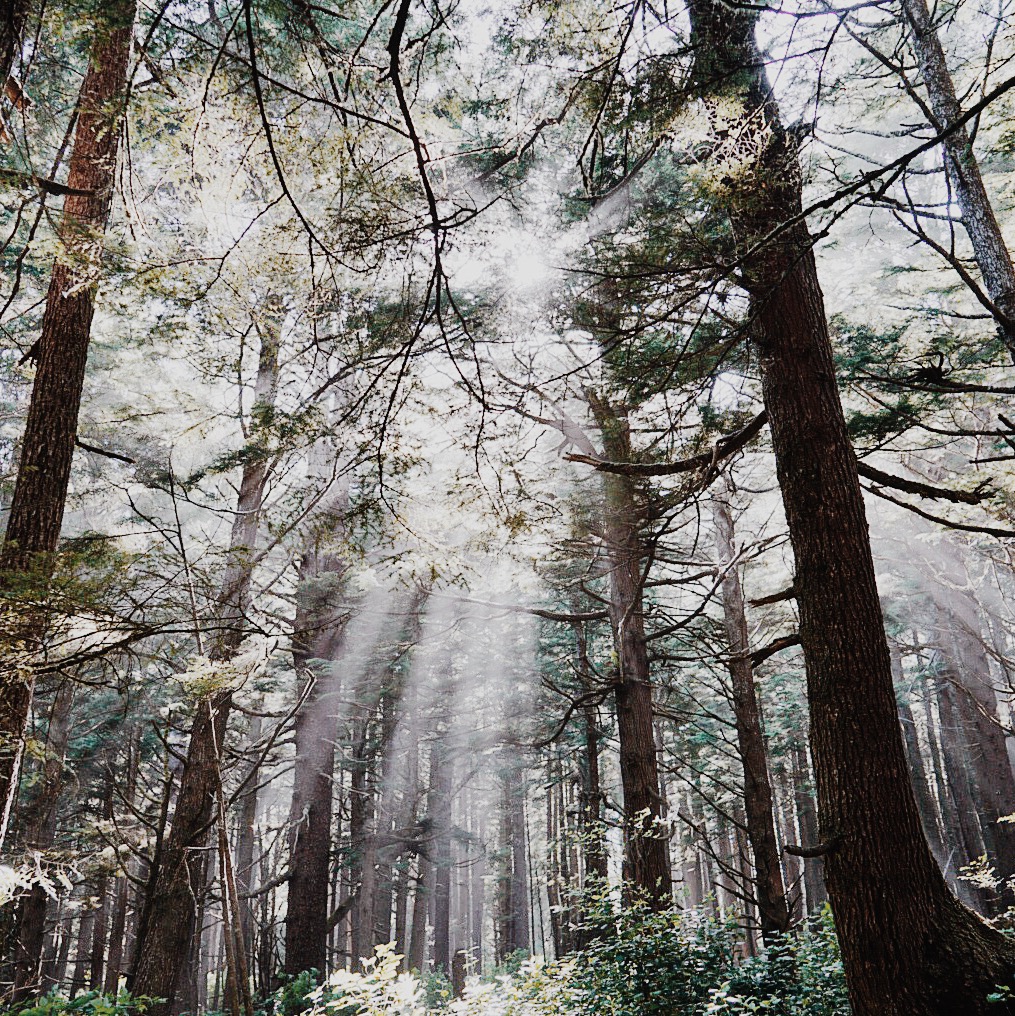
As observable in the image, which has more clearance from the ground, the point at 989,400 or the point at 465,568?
the point at 989,400

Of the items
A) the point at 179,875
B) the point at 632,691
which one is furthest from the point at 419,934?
the point at 632,691

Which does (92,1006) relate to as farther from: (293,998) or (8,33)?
(8,33)

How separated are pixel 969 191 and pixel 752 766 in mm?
6388

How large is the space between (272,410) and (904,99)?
817 centimetres

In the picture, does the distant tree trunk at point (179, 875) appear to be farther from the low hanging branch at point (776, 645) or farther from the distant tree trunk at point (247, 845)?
the distant tree trunk at point (247, 845)

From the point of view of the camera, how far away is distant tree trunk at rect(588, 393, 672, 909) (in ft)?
20.4

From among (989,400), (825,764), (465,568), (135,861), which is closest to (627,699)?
(465,568)

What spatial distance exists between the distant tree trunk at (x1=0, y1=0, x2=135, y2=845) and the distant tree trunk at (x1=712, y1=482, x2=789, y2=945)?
18.2ft

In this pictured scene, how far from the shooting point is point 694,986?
4.95 metres

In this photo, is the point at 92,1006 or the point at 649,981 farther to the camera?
the point at 92,1006

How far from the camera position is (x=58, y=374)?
16.1 ft

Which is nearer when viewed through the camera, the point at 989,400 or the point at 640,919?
the point at 640,919

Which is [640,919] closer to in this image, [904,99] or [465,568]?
[465,568]

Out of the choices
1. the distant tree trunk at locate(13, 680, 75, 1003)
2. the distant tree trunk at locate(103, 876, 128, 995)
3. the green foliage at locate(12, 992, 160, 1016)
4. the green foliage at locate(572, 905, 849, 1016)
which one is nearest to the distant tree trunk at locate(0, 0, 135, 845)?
the green foliage at locate(12, 992, 160, 1016)
